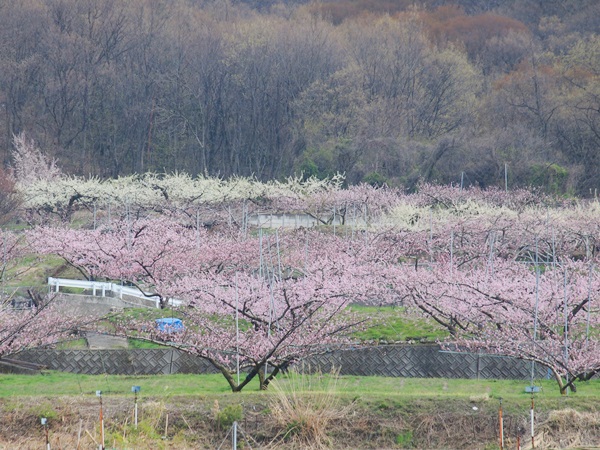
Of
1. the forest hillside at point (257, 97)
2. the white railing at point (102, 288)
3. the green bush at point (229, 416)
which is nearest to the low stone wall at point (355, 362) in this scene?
the green bush at point (229, 416)

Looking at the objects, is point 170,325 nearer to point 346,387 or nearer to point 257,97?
point 346,387

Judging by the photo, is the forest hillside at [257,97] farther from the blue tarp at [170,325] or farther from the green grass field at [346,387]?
the green grass field at [346,387]

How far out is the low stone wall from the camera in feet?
62.1

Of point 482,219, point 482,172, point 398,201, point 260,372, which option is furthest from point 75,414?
point 482,172

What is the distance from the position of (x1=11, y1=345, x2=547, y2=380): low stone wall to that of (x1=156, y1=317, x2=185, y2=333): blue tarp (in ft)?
1.58

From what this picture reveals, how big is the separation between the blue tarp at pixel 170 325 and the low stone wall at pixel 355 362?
48 centimetres

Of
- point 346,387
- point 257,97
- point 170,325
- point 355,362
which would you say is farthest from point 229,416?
point 257,97

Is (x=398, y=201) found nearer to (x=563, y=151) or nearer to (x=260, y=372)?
(x=563, y=151)

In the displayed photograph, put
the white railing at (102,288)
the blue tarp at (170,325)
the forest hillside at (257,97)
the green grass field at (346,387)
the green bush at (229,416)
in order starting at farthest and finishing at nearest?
the forest hillside at (257,97) < the white railing at (102,288) < the blue tarp at (170,325) < the green grass field at (346,387) < the green bush at (229,416)

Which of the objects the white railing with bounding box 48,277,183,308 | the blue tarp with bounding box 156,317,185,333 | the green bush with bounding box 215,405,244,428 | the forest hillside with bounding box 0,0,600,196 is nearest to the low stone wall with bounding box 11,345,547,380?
the blue tarp with bounding box 156,317,185,333

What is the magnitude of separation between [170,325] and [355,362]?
417 cm

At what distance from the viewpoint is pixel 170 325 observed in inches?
819

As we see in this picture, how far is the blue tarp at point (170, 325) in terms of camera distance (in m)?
20.3

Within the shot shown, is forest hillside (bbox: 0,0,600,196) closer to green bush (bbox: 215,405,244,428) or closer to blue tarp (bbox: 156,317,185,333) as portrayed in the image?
blue tarp (bbox: 156,317,185,333)
